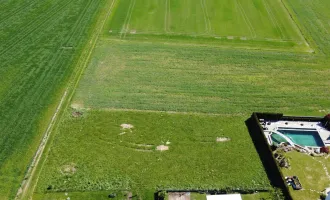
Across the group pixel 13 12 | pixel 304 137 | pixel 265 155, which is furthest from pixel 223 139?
pixel 13 12

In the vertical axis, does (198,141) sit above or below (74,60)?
below

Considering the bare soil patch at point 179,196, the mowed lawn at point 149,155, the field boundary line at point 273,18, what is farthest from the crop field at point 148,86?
the bare soil patch at point 179,196

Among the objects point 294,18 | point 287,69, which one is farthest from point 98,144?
point 294,18

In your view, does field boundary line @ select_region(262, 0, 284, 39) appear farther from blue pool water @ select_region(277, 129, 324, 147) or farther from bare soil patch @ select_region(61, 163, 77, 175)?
bare soil patch @ select_region(61, 163, 77, 175)

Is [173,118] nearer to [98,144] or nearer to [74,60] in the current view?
[98,144]

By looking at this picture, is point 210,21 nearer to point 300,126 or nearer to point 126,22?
point 126,22
